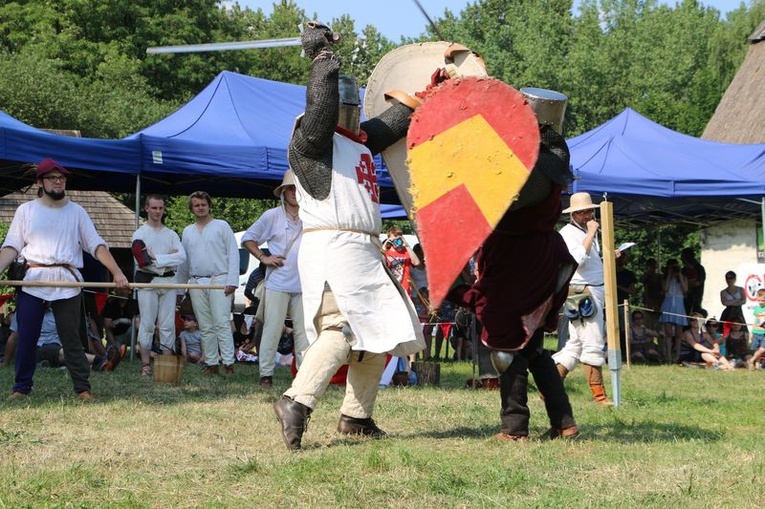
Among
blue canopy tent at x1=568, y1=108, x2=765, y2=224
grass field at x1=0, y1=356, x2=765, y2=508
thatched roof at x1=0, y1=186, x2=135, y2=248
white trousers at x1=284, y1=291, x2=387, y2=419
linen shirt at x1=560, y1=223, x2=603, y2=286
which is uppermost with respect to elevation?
thatched roof at x1=0, y1=186, x2=135, y2=248

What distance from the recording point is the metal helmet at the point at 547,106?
5.19 m

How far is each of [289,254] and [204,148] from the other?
9.44 feet

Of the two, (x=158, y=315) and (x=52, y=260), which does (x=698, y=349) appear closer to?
(x=158, y=315)

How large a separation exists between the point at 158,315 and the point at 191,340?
179 centimetres

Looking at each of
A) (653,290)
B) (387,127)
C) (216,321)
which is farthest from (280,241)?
(653,290)

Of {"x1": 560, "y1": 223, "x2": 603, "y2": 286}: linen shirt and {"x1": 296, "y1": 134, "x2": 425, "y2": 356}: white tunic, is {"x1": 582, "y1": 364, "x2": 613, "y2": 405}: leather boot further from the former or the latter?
{"x1": 296, "y1": 134, "x2": 425, "y2": 356}: white tunic

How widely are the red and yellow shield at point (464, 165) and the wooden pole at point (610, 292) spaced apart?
2449 mm

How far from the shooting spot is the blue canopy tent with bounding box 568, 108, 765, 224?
1350 centimetres

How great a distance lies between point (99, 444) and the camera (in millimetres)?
5320

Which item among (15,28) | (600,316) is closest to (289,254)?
(600,316)

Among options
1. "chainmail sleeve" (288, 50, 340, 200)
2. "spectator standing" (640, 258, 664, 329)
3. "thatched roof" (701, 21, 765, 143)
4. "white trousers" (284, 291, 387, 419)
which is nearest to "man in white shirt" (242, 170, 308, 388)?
"white trousers" (284, 291, 387, 419)

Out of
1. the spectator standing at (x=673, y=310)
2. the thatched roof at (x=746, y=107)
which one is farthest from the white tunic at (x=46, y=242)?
the thatched roof at (x=746, y=107)

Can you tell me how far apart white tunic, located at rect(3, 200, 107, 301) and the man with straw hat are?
3515 millimetres

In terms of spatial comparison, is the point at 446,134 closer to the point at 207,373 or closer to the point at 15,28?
the point at 207,373
